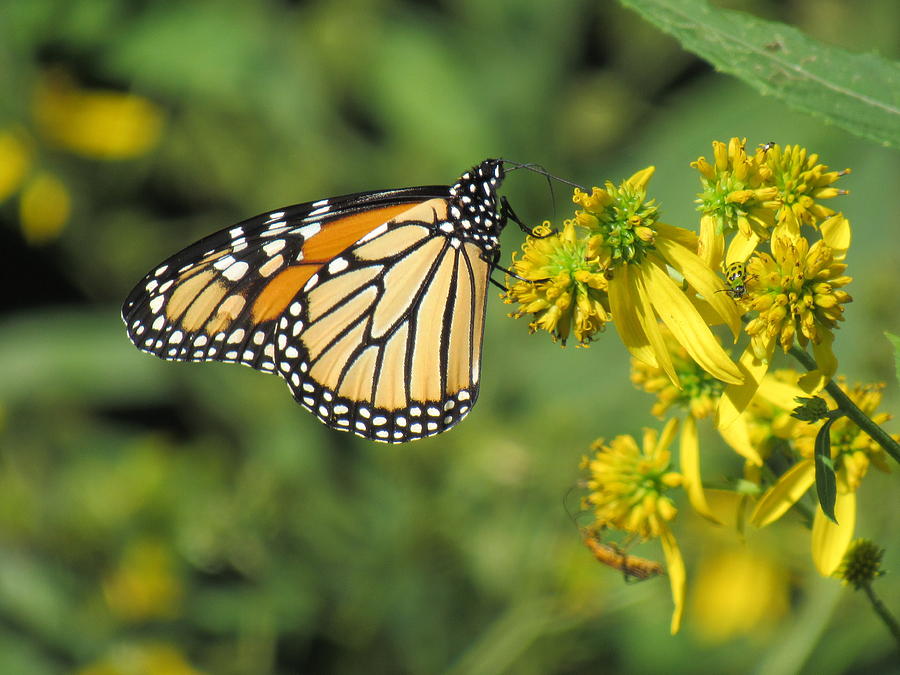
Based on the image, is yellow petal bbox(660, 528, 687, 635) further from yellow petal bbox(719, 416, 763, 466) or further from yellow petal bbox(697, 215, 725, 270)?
yellow petal bbox(697, 215, 725, 270)

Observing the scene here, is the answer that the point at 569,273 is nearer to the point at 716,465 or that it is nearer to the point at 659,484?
the point at 659,484

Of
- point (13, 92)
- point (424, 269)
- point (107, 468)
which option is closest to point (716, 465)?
point (424, 269)

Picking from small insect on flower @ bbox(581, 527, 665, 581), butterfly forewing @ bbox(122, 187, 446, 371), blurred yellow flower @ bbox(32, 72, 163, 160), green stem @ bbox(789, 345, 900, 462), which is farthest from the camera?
blurred yellow flower @ bbox(32, 72, 163, 160)

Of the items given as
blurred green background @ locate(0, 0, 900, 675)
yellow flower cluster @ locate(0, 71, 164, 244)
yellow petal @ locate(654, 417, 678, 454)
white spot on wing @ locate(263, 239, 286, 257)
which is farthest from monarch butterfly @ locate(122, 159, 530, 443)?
yellow flower cluster @ locate(0, 71, 164, 244)

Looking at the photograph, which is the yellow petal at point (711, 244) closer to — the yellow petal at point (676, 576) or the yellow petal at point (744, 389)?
the yellow petal at point (744, 389)

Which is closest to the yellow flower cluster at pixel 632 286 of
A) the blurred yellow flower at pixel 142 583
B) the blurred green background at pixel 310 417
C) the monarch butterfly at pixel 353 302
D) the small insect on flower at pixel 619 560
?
the small insect on flower at pixel 619 560

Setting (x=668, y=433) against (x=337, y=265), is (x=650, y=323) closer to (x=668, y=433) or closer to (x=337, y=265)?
(x=668, y=433)
